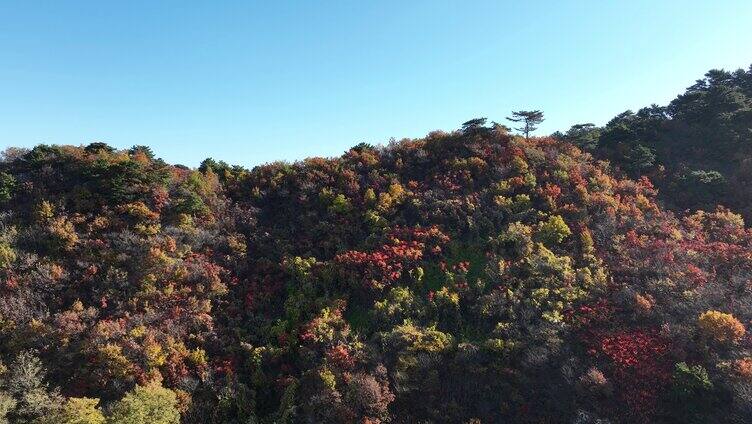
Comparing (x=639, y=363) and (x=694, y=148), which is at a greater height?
(x=694, y=148)

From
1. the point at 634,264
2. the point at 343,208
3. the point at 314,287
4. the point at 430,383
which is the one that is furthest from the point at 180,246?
the point at 634,264

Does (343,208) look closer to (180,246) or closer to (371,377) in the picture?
(180,246)

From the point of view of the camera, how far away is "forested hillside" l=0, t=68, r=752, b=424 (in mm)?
18141

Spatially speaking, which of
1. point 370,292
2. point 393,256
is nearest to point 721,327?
point 393,256

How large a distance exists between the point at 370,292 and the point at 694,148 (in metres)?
34.7

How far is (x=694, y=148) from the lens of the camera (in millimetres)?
38656

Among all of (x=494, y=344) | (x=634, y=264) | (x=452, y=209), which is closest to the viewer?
(x=494, y=344)

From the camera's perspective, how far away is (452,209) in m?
29.1

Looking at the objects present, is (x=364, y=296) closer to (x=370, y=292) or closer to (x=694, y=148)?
(x=370, y=292)

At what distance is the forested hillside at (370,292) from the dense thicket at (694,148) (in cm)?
47

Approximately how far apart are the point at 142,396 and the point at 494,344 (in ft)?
50.2

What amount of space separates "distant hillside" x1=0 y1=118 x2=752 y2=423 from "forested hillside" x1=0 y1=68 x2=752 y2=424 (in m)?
0.10

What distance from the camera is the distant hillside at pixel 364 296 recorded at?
18125mm

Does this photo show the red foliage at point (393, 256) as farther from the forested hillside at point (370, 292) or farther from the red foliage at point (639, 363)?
the red foliage at point (639, 363)
